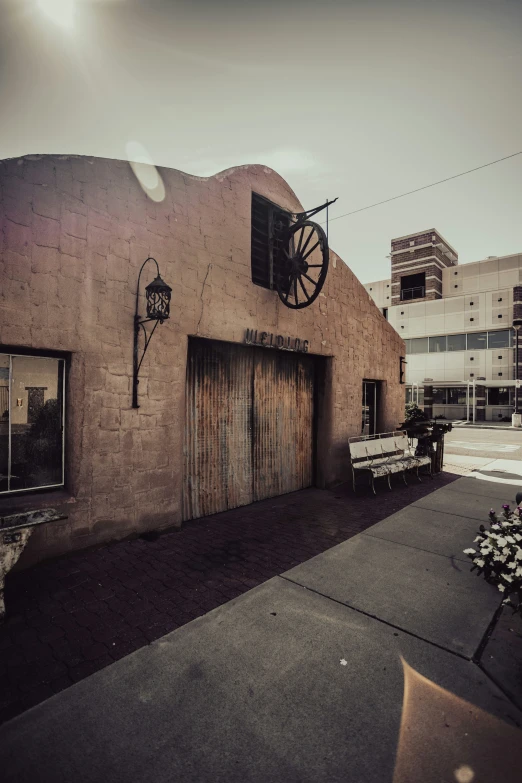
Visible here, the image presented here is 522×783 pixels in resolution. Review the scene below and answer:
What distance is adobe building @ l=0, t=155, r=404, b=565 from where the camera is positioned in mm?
4414

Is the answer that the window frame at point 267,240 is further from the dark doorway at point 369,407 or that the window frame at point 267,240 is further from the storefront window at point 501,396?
the storefront window at point 501,396

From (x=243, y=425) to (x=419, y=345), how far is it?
1364 inches

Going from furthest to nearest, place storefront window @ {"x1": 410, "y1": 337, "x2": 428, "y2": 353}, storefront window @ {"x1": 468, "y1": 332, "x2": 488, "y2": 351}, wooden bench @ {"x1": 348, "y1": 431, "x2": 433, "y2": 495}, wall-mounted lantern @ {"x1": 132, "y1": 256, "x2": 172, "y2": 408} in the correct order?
storefront window @ {"x1": 410, "y1": 337, "x2": 428, "y2": 353} < storefront window @ {"x1": 468, "y1": 332, "x2": 488, "y2": 351} < wooden bench @ {"x1": 348, "y1": 431, "x2": 433, "y2": 495} < wall-mounted lantern @ {"x1": 132, "y1": 256, "x2": 172, "y2": 408}

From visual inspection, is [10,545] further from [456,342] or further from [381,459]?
[456,342]

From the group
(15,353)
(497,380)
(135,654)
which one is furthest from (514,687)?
(497,380)

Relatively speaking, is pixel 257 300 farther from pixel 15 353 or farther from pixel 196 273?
pixel 15 353

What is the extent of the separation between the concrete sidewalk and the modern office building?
93.3 feet

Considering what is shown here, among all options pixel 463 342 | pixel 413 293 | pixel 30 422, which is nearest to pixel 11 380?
pixel 30 422

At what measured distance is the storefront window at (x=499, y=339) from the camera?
3306 cm

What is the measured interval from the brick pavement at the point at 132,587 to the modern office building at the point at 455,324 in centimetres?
2666

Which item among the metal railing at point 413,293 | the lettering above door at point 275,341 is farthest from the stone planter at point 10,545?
the metal railing at point 413,293

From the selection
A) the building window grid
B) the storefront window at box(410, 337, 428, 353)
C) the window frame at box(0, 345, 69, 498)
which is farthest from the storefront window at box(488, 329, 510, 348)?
the window frame at box(0, 345, 69, 498)

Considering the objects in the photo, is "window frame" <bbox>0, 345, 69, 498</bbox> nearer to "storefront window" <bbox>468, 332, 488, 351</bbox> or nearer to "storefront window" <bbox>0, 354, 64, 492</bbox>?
"storefront window" <bbox>0, 354, 64, 492</bbox>

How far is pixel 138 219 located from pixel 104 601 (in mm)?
4736
